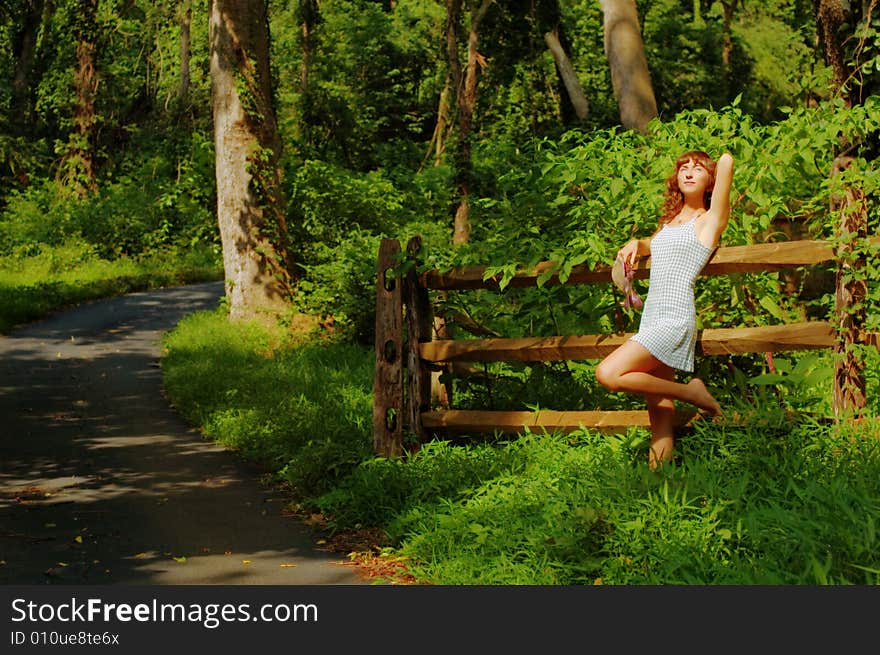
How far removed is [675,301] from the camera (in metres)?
6.79

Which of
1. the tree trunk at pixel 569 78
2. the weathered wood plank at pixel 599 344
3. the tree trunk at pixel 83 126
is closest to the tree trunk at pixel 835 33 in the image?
the weathered wood plank at pixel 599 344

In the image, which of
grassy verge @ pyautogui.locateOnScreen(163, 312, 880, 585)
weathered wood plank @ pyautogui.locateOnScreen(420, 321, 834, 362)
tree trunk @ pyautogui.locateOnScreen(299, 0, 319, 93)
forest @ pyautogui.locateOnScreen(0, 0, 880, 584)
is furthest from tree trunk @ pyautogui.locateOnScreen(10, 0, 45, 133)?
weathered wood plank @ pyautogui.locateOnScreen(420, 321, 834, 362)

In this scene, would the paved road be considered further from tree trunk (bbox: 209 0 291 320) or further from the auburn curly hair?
the auburn curly hair

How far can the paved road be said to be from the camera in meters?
6.61

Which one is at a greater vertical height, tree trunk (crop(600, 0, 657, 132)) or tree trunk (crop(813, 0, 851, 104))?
tree trunk (crop(600, 0, 657, 132))

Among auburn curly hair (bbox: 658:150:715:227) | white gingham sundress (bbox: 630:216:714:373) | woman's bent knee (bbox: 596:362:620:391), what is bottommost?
woman's bent knee (bbox: 596:362:620:391)

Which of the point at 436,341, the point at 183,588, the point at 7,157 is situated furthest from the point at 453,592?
the point at 7,157

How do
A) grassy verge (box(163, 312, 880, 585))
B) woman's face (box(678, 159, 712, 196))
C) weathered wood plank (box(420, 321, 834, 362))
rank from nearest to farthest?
grassy verge (box(163, 312, 880, 585)) → woman's face (box(678, 159, 712, 196)) → weathered wood plank (box(420, 321, 834, 362))

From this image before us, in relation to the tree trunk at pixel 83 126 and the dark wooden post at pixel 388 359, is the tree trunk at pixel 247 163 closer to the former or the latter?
the dark wooden post at pixel 388 359

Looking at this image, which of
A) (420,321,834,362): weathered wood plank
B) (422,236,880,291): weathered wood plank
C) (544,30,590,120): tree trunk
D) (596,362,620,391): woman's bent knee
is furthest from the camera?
(544,30,590,120): tree trunk

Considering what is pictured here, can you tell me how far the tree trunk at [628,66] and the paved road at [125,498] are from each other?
7.42m

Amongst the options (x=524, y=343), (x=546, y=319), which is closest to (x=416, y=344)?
(x=524, y=343)

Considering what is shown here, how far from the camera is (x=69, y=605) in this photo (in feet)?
17.7

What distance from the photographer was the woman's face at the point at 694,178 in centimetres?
688
